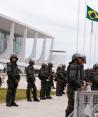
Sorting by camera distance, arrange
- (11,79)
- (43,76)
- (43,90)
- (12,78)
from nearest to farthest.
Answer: (12,78) < (11,79) < (43,76) < (43,90)

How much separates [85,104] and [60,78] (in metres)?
18.4

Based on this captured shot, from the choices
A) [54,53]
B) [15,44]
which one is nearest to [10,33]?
[15,44]

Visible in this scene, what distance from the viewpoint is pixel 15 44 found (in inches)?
4461

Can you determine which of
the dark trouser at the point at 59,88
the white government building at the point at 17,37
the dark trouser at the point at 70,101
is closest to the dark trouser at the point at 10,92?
the dark trouser at the point at 70,101

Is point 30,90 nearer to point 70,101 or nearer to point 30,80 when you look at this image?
point 30,80

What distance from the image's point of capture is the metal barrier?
35.5 ft

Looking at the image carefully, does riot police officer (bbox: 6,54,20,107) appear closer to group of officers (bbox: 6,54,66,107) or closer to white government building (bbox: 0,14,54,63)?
group of officers (bbox: 6,54,66,107)

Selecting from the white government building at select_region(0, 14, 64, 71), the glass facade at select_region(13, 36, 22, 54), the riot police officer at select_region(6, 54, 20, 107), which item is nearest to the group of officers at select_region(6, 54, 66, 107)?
the riot police officer at select_region(6, 54, 20, 107)

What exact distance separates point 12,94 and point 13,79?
24.9 inches

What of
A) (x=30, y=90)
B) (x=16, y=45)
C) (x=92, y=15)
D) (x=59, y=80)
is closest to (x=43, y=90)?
(x=30, y=90)

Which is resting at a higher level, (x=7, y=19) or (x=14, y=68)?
(x=7, y=19)

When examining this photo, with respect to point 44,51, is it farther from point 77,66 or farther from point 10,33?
point 77,66

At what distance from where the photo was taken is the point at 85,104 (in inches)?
429

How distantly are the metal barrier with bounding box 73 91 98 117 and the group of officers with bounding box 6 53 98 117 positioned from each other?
5.52 ft
